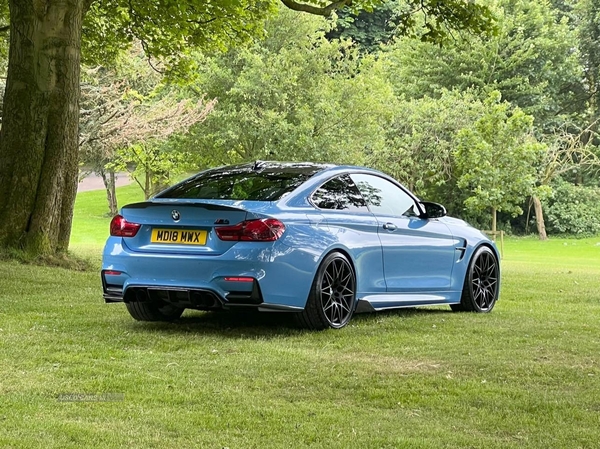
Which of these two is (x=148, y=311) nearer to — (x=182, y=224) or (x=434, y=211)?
(x=182, y=224)

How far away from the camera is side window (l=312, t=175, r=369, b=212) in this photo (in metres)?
8.06

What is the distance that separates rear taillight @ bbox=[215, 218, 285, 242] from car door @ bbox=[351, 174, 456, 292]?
1.64 m

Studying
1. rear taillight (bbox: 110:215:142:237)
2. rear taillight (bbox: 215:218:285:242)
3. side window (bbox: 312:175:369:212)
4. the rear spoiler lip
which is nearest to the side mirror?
side window (bbox: 312:175:369:212)

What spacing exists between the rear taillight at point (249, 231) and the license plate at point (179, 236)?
0.19m

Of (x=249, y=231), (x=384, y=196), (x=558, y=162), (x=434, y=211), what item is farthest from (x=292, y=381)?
(x=558, y=162)

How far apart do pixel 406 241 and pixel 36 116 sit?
6.73 metres

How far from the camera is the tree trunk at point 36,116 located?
13.1 m

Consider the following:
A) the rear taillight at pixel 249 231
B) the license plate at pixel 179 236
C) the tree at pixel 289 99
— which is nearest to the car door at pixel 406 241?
the rear taillight at pixel 249 231

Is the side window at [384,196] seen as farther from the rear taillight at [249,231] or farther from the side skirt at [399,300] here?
the rear taillight at [249,231]

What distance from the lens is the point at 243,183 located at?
314 inches

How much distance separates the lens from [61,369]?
5770mm

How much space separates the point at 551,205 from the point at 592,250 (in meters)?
6.15

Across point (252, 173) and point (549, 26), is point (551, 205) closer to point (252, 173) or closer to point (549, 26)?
point (549, 26)

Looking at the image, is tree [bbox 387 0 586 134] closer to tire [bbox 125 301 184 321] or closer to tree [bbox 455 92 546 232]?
tree [bbox 455 92 546 232]
